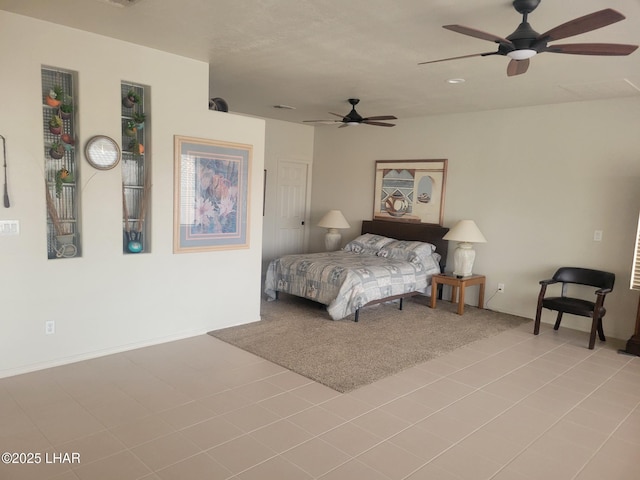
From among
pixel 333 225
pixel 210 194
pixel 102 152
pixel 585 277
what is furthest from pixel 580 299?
pixel 102 152

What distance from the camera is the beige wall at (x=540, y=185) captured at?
4859 mm

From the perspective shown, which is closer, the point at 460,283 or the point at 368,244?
the point at 460,283

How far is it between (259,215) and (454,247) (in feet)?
→ 9.51

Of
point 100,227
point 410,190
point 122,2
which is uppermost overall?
point 122,2

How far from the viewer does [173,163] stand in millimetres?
4098

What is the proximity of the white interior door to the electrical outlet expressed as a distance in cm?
426

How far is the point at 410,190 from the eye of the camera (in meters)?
6.65

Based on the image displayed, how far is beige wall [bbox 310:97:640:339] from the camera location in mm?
4859

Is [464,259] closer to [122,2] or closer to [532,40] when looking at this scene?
[532,40]

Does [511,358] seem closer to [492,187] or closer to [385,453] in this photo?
[385,453]

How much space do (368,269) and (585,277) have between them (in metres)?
2.36

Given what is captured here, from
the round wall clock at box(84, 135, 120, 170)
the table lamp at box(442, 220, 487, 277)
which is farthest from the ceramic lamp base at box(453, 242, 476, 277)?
the round wall clock at box(84, 135, 120, 170)

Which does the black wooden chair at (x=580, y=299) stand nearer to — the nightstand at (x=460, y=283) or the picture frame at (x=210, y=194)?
the nightstand at (x=460, y=283)

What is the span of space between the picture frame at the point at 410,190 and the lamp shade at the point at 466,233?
65cm
